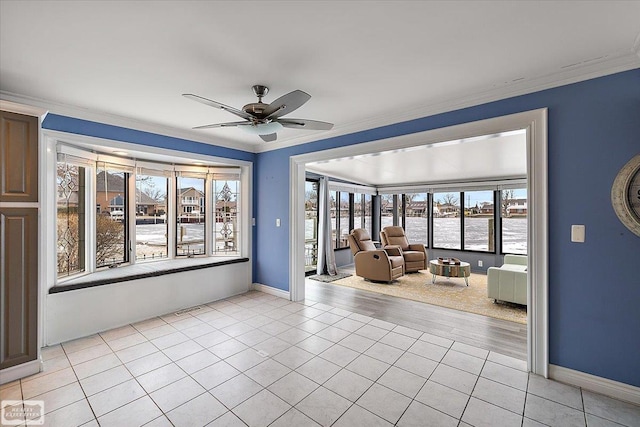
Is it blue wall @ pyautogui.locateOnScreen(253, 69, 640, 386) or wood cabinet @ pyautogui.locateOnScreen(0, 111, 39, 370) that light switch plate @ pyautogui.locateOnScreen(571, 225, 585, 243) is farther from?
wood cabinet @ pyautogui.locateOnScreen(0, 111, 39, 370)

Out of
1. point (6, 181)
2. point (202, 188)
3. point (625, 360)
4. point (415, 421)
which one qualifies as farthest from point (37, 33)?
point (625, 360)

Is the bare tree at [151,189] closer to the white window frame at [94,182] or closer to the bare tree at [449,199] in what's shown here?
the white window frame at [94,182]

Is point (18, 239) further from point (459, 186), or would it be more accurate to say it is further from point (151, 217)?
point (459, 186)

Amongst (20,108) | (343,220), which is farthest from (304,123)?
(343,220)

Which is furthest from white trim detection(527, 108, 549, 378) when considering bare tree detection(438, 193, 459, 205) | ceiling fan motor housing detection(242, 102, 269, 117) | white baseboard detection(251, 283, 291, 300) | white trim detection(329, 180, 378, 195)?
bare tree detection(438, 193, 459, 205)

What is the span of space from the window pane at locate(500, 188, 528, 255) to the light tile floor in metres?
4.87

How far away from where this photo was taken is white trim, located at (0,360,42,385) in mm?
2312

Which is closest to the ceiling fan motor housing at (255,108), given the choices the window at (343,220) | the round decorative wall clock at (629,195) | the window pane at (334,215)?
the round decorative wall clock at (629,195)

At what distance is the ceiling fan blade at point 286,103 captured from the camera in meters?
2.02

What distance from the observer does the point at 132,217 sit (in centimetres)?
414

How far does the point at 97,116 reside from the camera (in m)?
3.23

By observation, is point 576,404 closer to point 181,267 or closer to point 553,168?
point 553,168

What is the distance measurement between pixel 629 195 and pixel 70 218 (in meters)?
5.35

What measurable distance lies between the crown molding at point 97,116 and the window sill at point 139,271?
5.86ft
